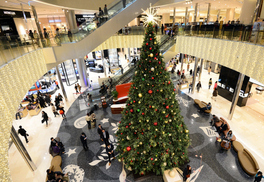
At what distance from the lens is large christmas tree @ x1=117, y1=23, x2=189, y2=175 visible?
4.89 metres

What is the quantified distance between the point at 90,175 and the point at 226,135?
716cm

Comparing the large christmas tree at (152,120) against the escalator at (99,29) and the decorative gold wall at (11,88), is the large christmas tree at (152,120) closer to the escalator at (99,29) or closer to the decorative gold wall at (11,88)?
the decorative gold wall at (11,88)

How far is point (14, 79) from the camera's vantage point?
196 inches

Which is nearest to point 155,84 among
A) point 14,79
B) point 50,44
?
point 14,79

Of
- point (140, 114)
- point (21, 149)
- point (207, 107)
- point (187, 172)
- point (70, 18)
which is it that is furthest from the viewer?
point (70, 18)

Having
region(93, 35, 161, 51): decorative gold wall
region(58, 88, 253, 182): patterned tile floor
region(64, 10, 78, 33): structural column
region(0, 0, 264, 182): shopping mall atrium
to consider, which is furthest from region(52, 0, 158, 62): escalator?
region(58, 88, 253, 182): patterned tile floor

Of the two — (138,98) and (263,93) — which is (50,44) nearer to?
(138,98)

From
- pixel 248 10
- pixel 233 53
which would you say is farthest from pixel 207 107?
pixel 248 10

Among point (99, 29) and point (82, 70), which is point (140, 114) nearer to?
point (99, 29)

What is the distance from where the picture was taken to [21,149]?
6.24m

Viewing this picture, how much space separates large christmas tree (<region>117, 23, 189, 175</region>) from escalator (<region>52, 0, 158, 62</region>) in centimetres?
794

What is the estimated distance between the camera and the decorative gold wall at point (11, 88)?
10.0ft

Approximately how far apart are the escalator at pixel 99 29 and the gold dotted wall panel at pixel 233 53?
523 cm

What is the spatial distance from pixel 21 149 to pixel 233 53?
11.2m
